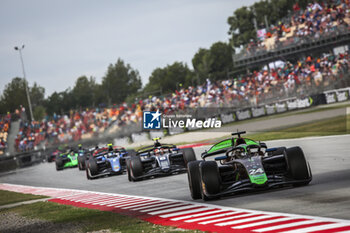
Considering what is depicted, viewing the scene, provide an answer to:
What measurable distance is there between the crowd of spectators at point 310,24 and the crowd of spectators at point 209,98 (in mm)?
6045

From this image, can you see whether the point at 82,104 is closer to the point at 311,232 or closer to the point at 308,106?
the point at 308,106

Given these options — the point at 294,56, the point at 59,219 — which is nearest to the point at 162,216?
the point at 59,219

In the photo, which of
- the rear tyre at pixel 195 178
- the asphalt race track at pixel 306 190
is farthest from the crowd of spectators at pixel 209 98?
the rear tyre at pixel 195 178

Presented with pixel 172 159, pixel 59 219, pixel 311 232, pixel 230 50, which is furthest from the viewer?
pixel 230 50

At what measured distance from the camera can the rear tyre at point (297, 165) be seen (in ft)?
33.4

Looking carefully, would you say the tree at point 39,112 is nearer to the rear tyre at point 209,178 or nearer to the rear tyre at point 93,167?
the rear tyre at point 93,167

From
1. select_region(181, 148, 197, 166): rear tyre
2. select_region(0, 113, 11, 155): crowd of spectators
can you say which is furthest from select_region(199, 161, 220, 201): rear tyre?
select_region(0, 113, 11, 155): crowd of spectators

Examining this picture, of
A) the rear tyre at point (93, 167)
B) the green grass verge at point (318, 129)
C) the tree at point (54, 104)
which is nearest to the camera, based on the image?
the rear tyre at point (93, 167)

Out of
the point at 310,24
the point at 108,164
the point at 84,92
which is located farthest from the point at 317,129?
the point at 84,92

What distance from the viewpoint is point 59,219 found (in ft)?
37.9

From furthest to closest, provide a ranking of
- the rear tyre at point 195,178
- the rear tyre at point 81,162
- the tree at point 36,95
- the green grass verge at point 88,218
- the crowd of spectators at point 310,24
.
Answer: the tree at point 36,95 < the crowd of spectators at point 310,24 < the rear tyre at point 81,162 < the rear tyre at point 195,178 < the green grass verge at point 88,218

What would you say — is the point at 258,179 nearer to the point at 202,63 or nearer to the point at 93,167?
the point at 93,167

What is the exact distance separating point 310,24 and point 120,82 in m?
58.3

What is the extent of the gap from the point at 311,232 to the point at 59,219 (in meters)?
6.50
